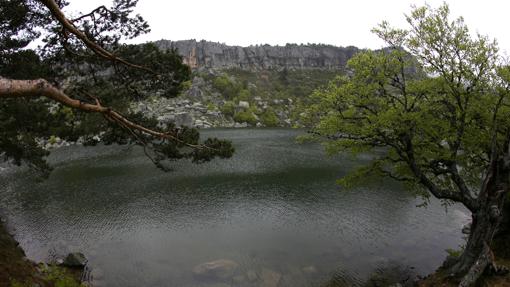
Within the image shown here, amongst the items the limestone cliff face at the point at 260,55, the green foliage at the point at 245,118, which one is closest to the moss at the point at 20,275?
the green foliage at the point at 245,118

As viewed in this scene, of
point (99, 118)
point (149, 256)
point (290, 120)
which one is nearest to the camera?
point (149, 256)

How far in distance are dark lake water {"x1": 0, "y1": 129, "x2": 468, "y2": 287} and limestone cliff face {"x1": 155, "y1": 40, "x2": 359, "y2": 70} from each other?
4807 inches

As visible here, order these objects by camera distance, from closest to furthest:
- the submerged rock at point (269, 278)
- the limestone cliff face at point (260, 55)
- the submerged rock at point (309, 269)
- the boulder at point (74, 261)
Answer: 1. the submerged rock at point (269, 278)
2. the boulder at point (74, 261)
3. the submerged rock at point (309, 269)
4. the limestone cliff face at point (260, 55)

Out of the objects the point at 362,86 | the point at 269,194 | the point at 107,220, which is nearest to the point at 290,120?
the point at 269,194

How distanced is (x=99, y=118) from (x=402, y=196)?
1020 inches

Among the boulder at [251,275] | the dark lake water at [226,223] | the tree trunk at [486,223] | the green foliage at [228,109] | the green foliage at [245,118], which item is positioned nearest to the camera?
the tree trunk at [486,223]

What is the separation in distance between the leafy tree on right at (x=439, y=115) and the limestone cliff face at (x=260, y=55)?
459 feet

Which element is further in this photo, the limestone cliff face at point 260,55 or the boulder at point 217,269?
the limestone cliff face at point 260,55

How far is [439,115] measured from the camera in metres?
14.8

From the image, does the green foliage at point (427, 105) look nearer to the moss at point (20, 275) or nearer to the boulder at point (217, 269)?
the boulder at point (217, 269)

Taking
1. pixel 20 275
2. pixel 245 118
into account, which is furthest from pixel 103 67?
pixel 245 118

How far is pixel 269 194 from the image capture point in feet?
102

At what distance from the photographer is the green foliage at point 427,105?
12695mm

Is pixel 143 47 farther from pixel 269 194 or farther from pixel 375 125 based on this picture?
pixel 269 194
